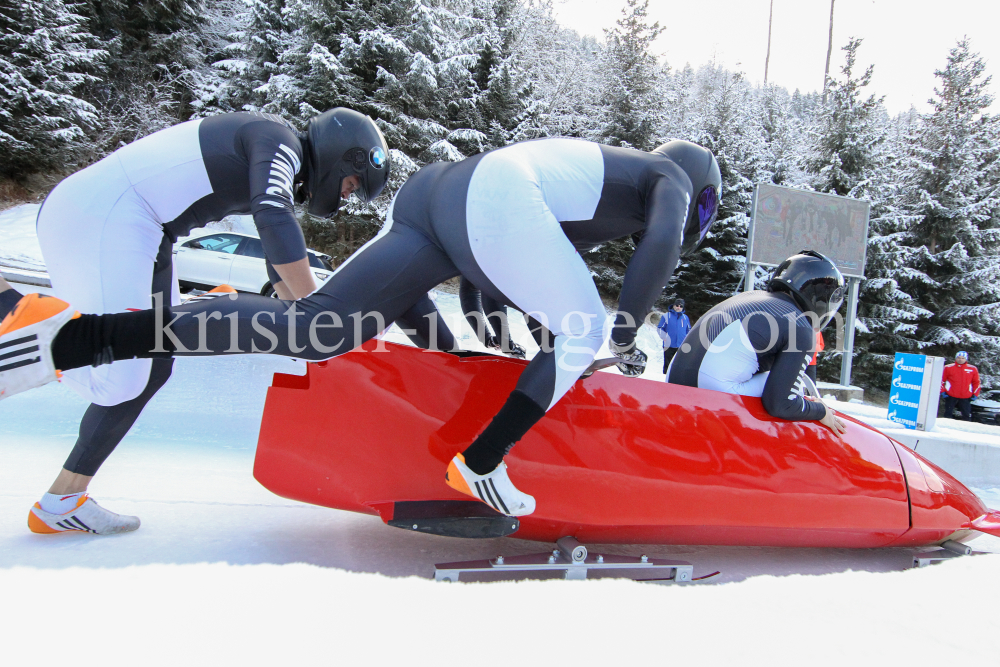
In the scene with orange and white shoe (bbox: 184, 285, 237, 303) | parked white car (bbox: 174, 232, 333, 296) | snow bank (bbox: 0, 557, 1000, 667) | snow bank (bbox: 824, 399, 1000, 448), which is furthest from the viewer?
parked white car (bbox: 174, 232, 333, 296)

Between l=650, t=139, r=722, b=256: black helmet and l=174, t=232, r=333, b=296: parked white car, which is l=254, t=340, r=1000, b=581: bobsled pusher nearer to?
l=650, t=139, r=722, b=256: black helmet

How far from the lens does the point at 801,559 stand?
6.22 feet

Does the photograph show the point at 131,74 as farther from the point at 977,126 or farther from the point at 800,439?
the point at 977,126

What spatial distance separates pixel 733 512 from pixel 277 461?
1.24 m

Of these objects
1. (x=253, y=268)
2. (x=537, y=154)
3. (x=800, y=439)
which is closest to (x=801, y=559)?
(x=800, y=439)

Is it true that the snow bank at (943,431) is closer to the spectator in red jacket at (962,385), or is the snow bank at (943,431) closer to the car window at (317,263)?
the spectator in red jacket at (962,385)

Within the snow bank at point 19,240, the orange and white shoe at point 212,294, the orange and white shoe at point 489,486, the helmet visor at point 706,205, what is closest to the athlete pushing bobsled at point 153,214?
the orange and white shoe at point 212,294

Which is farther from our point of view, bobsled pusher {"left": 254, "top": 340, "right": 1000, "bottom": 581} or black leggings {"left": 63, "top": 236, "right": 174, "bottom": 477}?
black leggings {"left": 63, "top": 236, "right": 174, "bottom": 477}

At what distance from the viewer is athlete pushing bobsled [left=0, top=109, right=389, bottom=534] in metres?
1.42

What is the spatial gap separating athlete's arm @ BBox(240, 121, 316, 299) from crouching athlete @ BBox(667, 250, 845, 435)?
4.19ft

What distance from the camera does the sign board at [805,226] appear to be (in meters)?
7.32

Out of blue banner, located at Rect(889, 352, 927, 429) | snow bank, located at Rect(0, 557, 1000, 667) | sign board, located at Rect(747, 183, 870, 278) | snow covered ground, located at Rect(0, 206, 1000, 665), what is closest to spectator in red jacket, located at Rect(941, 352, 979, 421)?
sign board, located at Rect(747, 183, 870, 278)

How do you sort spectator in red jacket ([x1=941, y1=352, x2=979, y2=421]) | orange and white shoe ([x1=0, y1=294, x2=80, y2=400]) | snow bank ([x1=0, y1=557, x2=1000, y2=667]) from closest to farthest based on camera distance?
snow bank ([x1=0, y1=557, x2=1000, y2=667]) → orange and white shoe ([x1=0, y1=294, x2=80, y2=400]) → spectator in red jacket ([x1=941, y1=352, x2=979, y2=421])

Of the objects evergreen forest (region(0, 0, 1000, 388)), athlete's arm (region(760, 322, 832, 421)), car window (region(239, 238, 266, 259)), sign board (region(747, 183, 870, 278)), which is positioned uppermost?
evergreen forest (region(0, 0, 1000, 388))
